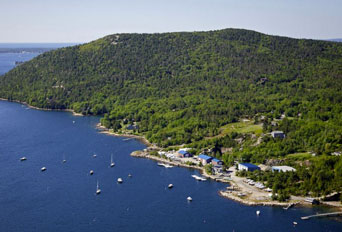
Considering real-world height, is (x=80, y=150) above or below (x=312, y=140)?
below

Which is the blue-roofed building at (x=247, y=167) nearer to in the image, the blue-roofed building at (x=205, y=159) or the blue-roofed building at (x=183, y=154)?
the blue-roofed building at (x=205, y=159)

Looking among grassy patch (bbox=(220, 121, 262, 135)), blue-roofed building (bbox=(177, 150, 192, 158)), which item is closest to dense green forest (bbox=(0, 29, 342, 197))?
grassy patch (bbox=(220, 121, 262, 135))

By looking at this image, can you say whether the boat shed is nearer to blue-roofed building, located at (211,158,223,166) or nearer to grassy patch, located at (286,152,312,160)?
grassy patch, located at (286,152,312,160)

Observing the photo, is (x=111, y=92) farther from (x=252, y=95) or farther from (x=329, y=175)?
(x=329, y=175)

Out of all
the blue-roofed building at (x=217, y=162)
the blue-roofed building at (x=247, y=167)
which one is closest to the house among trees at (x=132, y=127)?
the blue-roofed building at (x=217, y=162)

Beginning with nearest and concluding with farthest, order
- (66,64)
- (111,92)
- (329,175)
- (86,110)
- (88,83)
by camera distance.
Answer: (329,175) → (86,110) → (111,92) → (88,83) → (66,64)

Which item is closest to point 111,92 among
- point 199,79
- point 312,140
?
point 199,79

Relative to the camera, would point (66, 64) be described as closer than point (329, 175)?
No
